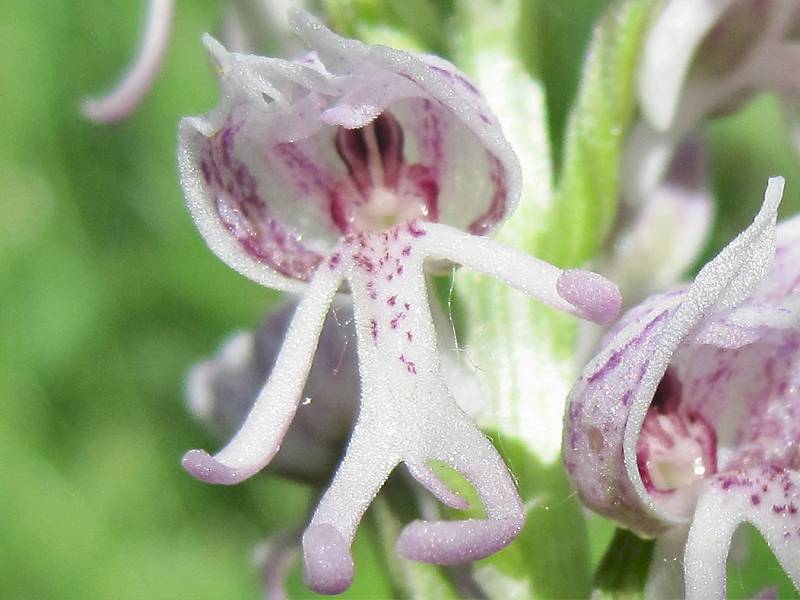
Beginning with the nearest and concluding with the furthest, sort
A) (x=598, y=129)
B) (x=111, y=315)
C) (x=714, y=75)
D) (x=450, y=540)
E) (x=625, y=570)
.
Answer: (x=450, y=540)
(x=625, y=570)
(x=598, y=129)
(x=714, y=75)
(x=111, y=315)

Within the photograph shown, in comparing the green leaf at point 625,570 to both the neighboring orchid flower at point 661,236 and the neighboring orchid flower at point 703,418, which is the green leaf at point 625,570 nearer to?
the neighboring orchid flower at point 703,418

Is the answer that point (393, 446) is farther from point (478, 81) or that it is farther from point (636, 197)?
point (636, 197)

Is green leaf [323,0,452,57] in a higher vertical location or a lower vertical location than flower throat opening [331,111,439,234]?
higher

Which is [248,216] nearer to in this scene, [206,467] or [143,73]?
[206,467]

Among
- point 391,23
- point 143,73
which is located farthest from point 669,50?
point 143,73

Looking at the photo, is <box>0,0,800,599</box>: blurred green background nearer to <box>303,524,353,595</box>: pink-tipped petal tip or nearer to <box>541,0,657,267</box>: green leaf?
<box>541,0,657,267</box>: green leaf

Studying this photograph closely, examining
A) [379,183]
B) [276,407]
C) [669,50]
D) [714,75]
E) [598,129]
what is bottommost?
[276,407]

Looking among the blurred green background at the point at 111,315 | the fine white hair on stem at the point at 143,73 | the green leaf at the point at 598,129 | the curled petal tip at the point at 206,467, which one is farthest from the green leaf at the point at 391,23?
the blurred green background at the point at 111,315

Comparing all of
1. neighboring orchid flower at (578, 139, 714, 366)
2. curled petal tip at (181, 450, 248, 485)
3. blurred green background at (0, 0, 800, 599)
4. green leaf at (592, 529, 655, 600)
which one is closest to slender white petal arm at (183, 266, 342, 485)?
curled petal tip at (181, 450, 248, 485)
